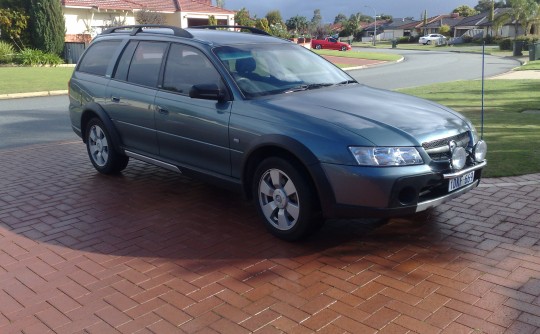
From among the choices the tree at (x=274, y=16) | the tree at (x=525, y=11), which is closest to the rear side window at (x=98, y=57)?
the tree at (x=525, y=11)

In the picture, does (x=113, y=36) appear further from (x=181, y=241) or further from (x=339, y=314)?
(x=339, y=314)

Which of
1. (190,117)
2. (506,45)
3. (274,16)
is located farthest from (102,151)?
(274,16)

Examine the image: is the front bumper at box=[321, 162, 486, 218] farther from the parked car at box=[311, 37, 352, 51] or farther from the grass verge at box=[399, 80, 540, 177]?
the parked car at box=[311, 37, 352, 51]

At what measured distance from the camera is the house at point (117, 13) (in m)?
39.9

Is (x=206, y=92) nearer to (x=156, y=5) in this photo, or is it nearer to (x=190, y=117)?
(x=190, y=117)


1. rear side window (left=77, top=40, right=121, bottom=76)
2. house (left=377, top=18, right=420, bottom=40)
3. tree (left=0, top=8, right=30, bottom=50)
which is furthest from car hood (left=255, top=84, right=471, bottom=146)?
house (left=377, top=18, right=420, bottom=40)

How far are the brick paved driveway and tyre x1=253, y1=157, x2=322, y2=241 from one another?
161 mm

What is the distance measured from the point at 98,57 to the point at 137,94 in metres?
1.35

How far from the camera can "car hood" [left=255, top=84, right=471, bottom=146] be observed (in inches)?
177

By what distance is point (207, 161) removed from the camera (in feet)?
18.1

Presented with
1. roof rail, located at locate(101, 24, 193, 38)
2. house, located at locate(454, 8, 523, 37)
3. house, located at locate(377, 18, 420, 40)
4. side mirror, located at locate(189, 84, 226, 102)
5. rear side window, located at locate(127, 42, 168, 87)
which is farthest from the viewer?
house, located at locate(377, 18, 420, 40)

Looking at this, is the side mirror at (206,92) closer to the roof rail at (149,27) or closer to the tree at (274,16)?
the roof rail at (149,27)

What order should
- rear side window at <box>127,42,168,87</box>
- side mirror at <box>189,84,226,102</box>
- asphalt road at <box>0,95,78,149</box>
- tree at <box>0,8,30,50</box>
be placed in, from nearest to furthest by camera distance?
side mirror at <box>189,84,226,102</box> → rear side window at <box>127,42,168,87</box> → asphalt road at <box>0,95,78,149</box> → tree at <box>0,8,30,50</box>

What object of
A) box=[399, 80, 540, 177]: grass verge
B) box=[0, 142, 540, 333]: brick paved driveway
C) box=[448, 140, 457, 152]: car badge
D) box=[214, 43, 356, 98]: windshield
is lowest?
box=[0, 142, 540, 333]: brick paved driveway
